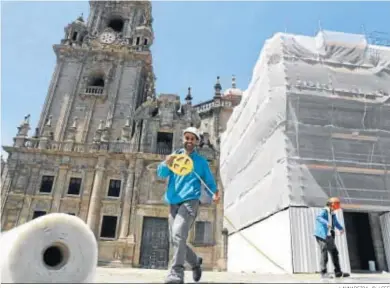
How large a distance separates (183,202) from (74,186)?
17.3 metres

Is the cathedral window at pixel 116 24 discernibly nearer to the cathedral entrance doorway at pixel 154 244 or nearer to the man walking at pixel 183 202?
the cathedral entrance doorway at pixel 154 244

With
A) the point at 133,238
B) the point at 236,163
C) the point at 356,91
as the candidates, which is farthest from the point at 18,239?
the point at 133,238

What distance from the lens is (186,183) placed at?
399cm

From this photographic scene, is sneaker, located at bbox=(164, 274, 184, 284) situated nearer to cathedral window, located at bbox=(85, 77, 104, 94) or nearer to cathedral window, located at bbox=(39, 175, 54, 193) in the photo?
cathedral window, located at bbox=(39, 175, 54, 193)

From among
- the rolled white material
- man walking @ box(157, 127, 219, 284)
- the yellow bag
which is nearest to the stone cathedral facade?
man walking @ box(157, 127, 219, 284)

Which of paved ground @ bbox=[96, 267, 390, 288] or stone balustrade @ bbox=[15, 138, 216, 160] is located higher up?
stone balustrade @ bbox=[15, 138, 216, 160]

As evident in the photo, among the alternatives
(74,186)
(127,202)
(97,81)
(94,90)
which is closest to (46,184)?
(74,186)

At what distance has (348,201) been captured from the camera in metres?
9.43

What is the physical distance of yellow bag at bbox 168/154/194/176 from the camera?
4027mm

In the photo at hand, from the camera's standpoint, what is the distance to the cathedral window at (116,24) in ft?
92.6

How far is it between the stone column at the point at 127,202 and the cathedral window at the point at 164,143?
2108 mm

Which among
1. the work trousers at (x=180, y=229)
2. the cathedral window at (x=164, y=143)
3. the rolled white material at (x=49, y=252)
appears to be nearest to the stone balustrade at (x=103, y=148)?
the cathedral window at (x=164, y=143)

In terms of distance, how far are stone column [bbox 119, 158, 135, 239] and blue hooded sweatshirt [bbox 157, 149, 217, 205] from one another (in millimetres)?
14915

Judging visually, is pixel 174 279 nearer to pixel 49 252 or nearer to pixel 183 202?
pixel 183 202
